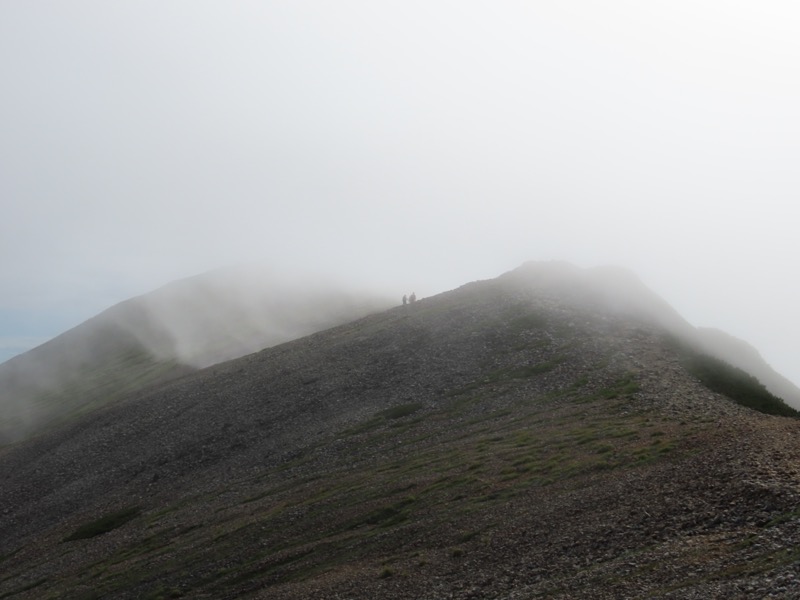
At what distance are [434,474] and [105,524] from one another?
3088 centimetres

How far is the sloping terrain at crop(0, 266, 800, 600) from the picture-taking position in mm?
31812

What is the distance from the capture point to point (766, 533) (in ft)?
93.7

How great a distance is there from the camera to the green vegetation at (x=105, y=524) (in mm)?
60031

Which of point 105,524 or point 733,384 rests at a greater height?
point 105,524

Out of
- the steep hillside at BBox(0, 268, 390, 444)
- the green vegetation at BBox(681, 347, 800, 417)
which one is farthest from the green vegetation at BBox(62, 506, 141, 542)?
the steep hillside at BBox(0, 268, 390, 444)

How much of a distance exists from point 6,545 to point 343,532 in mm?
39448

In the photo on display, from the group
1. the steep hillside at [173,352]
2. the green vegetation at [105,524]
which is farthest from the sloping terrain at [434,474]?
the steep hillside at [173,352]

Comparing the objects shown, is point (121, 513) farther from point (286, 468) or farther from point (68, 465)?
point (68, 465)

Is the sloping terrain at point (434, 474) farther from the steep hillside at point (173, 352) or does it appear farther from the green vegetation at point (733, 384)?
the steep hillside at point (173, 352)

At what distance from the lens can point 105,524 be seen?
6109 cm

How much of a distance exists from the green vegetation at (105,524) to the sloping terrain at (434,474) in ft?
0.82

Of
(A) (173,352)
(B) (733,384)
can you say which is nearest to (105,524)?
(B) (733,384)

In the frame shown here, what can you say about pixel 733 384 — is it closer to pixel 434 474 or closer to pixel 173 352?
pixel 434 474

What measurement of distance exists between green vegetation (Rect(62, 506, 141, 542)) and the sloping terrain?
0.25m
